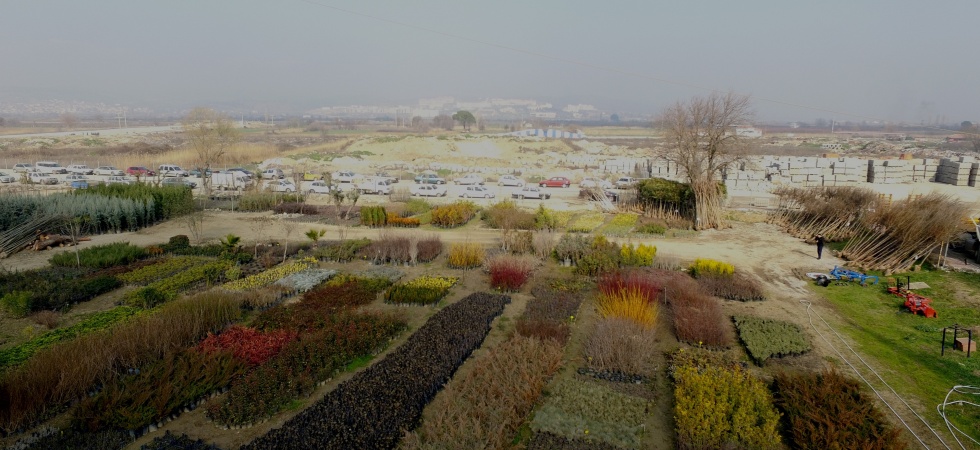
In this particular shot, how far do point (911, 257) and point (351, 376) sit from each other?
17.5m

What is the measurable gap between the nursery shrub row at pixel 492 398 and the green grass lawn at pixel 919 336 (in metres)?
6.04

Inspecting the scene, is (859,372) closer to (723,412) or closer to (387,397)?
(723,412)

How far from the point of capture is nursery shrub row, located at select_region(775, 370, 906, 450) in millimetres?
6730

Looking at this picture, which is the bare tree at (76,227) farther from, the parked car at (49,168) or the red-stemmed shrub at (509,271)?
the parked car at (49,168)

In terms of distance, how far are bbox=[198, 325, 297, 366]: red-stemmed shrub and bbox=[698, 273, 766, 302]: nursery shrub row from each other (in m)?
10.8

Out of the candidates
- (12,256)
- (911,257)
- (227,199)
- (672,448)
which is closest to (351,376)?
(672,448)

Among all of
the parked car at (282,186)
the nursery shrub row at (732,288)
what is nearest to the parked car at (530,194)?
the parked car at (282,186)

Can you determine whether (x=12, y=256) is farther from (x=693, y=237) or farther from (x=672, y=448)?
(x=693, y=237)

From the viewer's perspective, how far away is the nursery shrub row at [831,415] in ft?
22.1

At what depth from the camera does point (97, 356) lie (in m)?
8.45

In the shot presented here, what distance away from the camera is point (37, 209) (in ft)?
66.4

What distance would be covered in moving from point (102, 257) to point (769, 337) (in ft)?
61.6

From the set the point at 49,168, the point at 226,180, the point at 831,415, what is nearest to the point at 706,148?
the point at 831,415

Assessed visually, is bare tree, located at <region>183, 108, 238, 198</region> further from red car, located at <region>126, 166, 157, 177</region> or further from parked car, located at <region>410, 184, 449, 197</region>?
parked car, located at <region>410, 184, 449, 197</region>
